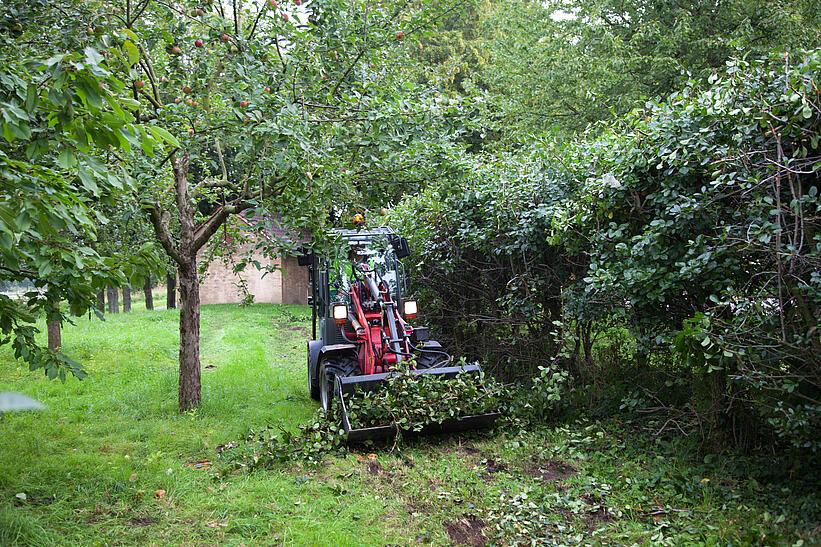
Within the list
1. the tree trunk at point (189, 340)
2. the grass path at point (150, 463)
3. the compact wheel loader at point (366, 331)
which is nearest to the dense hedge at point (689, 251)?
the compact wheel loader at point (366, 331)

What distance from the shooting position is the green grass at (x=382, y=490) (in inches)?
169

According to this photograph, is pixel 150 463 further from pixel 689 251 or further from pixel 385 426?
pixel 689 251

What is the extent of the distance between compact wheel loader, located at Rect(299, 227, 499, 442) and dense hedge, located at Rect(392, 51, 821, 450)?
1.18 metres

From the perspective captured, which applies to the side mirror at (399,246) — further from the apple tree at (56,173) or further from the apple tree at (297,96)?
the apple tree at (56,173)

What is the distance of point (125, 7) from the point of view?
636 cm

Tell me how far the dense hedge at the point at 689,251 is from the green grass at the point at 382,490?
0.54m

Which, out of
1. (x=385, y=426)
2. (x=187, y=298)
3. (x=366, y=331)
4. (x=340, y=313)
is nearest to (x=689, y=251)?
(x=385, y=426)

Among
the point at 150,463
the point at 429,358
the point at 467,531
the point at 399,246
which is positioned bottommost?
the point at 467,531

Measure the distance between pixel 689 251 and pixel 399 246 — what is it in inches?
173

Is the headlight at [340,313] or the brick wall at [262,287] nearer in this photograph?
the headlight at [340,313]

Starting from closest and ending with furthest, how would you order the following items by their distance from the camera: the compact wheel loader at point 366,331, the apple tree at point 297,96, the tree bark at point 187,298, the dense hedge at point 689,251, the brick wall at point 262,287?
the dense hedge at point 689,251, the apple tree at point 297,96, the compact wheel loader at point 366,331, the tree bark at point 187,298, the brick wall at point 262,287

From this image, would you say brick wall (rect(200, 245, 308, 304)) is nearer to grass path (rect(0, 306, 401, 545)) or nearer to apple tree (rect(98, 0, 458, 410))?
grass path (rect(0, 306, 401, 545))

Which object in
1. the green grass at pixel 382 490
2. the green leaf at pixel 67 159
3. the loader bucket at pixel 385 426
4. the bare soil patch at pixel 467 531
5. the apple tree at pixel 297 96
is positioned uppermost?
the apple tree at pixel 297 96

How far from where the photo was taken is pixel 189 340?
26.2ft
